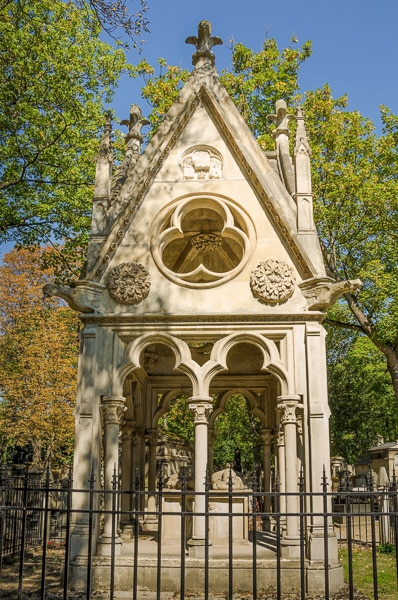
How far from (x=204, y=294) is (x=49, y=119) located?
8.55m

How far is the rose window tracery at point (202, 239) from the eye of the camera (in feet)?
35.0

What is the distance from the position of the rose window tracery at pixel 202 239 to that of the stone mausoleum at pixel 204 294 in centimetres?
4

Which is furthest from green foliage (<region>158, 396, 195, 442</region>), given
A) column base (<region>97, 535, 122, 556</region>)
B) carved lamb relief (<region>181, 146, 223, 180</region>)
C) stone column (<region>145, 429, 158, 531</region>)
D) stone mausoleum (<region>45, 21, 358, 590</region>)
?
carved lamb relief (<region>181, 146, 223, 180</region>)

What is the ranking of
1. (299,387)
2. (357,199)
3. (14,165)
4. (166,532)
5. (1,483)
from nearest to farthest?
(1,483) → (299,387) → (166,532) → (14,165) → (357,199)

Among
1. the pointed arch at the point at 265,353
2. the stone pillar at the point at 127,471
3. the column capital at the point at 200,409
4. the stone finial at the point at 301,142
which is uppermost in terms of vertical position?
the stone finial at the point at 301,142

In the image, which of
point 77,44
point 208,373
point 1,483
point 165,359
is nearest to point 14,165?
point 77,44

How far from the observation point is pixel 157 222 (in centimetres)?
1084

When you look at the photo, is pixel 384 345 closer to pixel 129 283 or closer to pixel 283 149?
pixel 283 149

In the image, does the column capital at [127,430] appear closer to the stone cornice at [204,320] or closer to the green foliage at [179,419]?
the stone cornice at [204,320]

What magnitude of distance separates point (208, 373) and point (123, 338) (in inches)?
60.6

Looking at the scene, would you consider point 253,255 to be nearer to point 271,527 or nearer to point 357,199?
point 271,527

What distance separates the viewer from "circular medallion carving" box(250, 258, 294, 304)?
1020cm

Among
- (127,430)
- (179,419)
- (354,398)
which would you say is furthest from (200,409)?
(354,398)

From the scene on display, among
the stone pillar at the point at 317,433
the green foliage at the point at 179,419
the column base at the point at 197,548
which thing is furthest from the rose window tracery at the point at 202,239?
the green foliage at the point at 179,419
